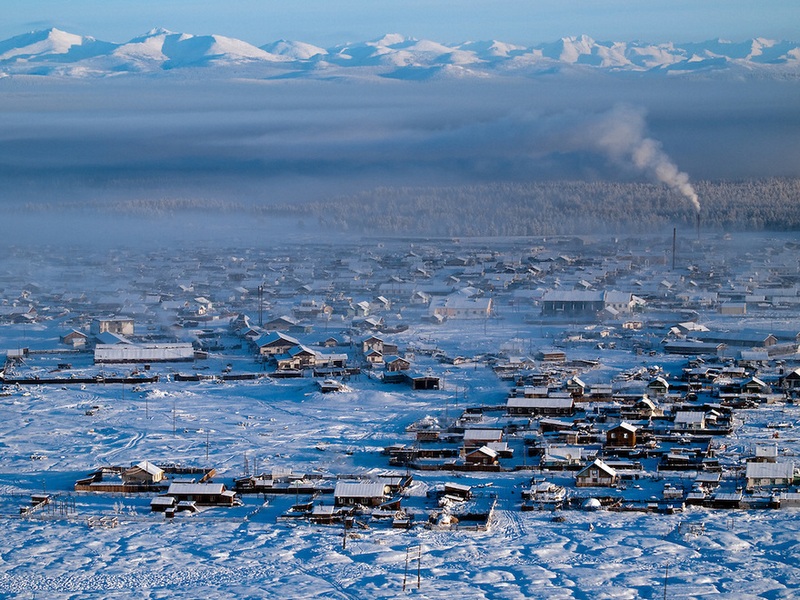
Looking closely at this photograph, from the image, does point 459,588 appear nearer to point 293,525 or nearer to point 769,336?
point 293,525

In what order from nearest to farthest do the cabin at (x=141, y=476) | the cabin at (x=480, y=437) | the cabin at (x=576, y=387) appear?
the cabin at (x=141, y=476)
the cabin at (x=480, y=437)
the cabin at (x=576, y=387)

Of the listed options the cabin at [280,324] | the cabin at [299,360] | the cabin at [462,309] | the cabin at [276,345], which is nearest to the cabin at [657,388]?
the cabin at [299,360]

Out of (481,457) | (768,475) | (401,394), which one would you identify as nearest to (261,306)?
(401,394)

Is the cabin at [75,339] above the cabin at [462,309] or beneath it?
beneath

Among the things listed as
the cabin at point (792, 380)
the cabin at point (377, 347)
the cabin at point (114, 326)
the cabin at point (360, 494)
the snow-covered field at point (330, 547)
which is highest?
the cabin at point (792, 380)

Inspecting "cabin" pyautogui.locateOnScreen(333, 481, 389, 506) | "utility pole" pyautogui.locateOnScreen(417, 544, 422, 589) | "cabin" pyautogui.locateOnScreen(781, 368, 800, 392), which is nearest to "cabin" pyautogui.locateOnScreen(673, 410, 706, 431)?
"cabin" pyautogui.locateOnScreen(781, 368, 800, 392)

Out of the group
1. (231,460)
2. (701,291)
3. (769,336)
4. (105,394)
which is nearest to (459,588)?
A: (231,460)

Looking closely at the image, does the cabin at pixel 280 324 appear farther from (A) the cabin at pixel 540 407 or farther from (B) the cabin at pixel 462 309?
(A) the cabin at pixel 540 407
